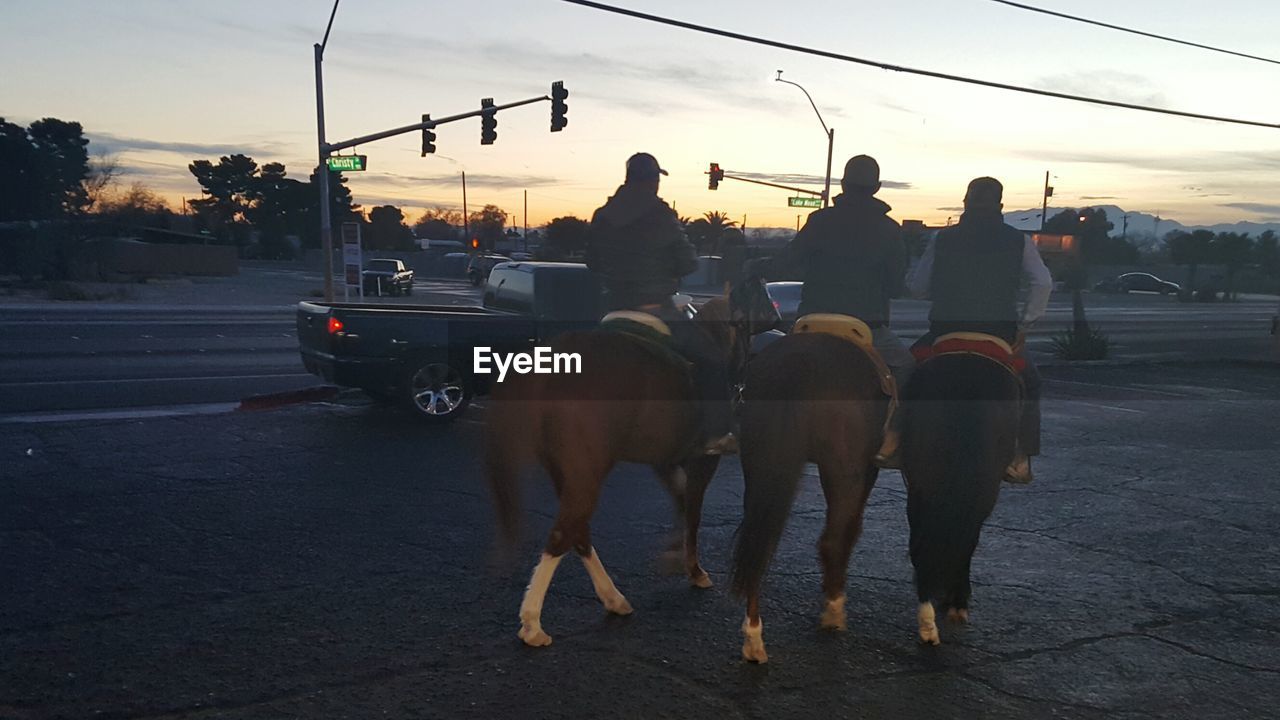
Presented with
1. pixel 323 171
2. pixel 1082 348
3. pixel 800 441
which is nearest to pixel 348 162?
pixel 323 171

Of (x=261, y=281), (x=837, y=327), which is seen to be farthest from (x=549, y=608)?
(x=261, y=281)

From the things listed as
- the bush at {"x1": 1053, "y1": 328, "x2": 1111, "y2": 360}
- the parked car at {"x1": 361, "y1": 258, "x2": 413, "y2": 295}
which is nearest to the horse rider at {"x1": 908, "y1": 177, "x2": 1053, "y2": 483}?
the bush at {"x1": 1053, "y1": 328, "x2": 1111, "y2": 360}

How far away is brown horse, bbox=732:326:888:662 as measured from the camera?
4.83m

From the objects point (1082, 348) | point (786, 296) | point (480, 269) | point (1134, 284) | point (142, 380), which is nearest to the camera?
point (142, 380)

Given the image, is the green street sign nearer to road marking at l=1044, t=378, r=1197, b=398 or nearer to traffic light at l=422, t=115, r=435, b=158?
traffic light at l=422, t=115, r=435, b=158

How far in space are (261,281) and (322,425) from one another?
53348 millimetres

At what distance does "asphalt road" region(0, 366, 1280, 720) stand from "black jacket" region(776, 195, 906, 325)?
1.79 metres

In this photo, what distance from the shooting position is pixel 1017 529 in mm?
7676

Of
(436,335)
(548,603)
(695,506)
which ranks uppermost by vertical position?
(436,335)

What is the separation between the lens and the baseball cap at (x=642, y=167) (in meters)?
5.62

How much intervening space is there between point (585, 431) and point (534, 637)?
108 centimetres

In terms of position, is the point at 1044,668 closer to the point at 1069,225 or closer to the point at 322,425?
the point at 322,425

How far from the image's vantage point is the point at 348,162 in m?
26.8

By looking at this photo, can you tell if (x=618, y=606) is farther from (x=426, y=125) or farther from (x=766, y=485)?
(x=426, y=125)
